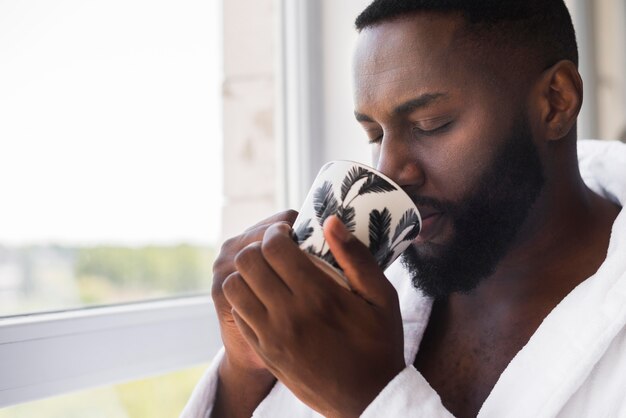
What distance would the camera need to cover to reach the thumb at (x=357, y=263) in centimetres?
60

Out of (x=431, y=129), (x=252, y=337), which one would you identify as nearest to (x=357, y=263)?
(x=252, y=337)

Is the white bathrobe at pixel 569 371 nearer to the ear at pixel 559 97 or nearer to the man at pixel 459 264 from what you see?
the man at pixel 459 264

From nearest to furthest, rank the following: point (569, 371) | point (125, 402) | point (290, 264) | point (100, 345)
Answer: point (290, 264)
point (569, 371)
point (100, 345)
point (125, 402)

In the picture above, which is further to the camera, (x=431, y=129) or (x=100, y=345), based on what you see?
(x=100, y=345)

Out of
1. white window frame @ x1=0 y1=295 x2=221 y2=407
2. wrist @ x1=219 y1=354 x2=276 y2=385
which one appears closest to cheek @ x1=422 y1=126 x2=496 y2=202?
wrist @ x1=219 y1=354 x2=276 y2=385

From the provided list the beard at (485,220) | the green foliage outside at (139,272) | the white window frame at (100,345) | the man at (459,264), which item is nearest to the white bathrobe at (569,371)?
the man at (459,264)

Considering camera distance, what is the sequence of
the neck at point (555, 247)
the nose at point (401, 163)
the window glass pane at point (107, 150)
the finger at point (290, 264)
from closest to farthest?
the finger at point (290, 264) < the nose at point (401, 163) < the neck at point (555, 247) < the window glass pane at point (107, 150)

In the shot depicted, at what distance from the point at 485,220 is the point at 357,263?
28 cm

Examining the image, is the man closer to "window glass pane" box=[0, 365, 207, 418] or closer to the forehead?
the forehead

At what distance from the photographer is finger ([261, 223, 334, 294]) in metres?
0.60

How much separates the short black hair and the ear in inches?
0.6

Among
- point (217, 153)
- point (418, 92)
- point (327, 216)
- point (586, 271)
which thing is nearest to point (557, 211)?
point (586, 271)

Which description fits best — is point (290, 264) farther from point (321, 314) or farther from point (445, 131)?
point (445, 131)

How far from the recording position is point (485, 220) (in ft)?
2.66
